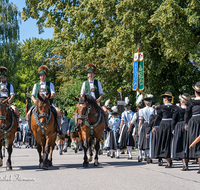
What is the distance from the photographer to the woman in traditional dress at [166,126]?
457 inches

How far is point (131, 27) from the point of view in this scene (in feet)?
81.0

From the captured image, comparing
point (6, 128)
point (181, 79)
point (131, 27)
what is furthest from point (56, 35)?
point (6, 128)

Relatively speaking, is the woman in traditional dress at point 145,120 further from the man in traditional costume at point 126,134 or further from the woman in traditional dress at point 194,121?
the woman in traditional dress at point 194,121

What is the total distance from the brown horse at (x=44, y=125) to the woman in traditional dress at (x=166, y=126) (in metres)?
3.27

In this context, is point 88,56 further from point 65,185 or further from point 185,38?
point 65,185

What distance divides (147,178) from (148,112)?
17.2 feet

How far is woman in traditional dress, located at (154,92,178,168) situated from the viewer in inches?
457

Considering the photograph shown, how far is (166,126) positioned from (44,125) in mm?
3696

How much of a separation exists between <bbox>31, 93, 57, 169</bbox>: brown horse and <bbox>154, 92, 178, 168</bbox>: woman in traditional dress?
129 inches

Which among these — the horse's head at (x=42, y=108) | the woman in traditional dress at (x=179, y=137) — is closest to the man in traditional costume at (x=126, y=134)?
the woman in traditional dress at (x=179, y=137)

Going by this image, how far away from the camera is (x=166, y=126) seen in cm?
1186

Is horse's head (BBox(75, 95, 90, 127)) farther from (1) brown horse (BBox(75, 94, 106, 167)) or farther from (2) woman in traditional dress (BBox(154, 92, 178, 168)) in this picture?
(2) woman in traditional dress (BBox(154, 92, 178, 168))

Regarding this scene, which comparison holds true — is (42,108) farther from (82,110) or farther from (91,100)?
(91,100)

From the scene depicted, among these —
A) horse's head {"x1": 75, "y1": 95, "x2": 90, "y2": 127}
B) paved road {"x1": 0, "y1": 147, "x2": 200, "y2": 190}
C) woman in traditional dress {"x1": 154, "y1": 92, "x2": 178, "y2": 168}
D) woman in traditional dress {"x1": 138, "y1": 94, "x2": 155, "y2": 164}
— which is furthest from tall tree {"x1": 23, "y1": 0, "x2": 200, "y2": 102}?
paved road {"x1": 0, "y1": 147, "x2": 200, "y2": 190}
